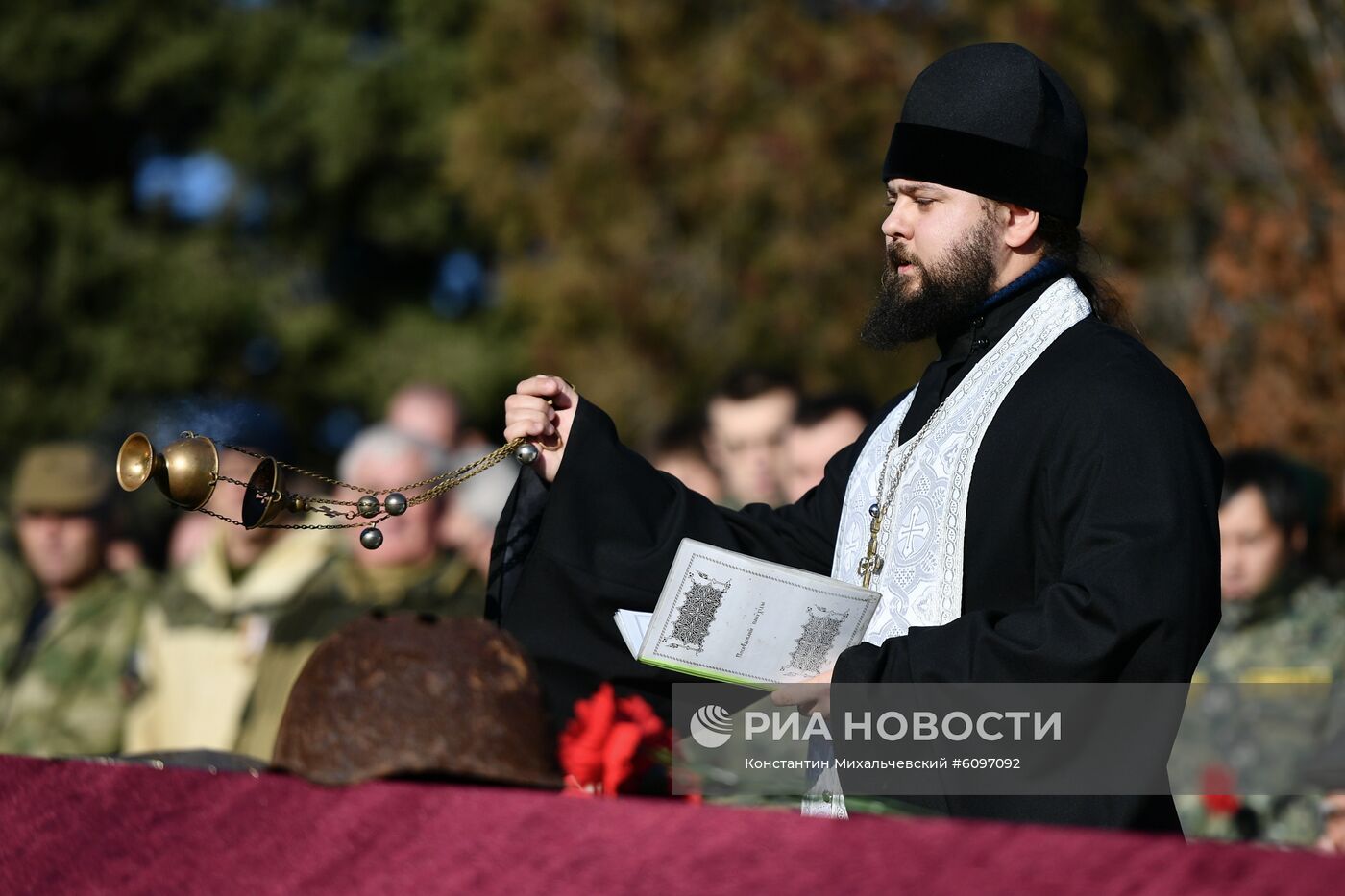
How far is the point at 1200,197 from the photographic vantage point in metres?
11.3

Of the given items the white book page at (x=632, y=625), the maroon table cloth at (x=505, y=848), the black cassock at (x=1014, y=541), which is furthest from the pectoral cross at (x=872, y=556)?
the maroon table cloth at (x=505, y=848)

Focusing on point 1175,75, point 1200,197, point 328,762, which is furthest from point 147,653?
point 1175,75

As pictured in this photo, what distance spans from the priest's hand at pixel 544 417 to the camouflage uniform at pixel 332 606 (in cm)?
229

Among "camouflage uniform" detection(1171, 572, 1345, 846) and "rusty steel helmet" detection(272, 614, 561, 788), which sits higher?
"rusty steel helmet" detection(272, 614, 561, 788)

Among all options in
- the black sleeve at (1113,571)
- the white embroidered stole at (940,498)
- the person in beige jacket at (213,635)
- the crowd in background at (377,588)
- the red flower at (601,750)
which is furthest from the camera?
the person in beige jacket at (213,635)

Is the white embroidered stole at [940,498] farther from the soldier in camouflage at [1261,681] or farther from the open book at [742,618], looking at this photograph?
the soldier in camouflage at [1261,681]

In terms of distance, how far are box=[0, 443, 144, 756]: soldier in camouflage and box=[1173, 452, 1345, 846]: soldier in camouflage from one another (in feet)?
13.0

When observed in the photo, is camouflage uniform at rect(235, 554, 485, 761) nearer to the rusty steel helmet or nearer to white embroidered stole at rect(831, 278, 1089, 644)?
white embroidered stole at rect(831, 278, 1089, 644)

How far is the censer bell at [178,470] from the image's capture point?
2869 millimetres

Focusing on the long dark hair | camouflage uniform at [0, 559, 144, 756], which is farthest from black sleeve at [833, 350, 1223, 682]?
camouflage uniform at [0, 559, 144, 756]

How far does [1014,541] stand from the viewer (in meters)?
3.05

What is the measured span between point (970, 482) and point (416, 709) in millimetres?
1410

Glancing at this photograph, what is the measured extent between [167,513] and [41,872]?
7.77 meters

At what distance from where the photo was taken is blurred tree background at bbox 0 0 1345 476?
1002cm
